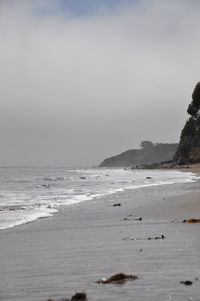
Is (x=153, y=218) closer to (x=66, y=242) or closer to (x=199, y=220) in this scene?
(x=199, y=220)

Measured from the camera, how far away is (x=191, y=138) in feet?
354

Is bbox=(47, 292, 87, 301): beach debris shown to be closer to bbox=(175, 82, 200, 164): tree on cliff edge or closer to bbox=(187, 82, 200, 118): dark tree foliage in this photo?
bbox=(187, 82, 200, 118): dark tree foliage

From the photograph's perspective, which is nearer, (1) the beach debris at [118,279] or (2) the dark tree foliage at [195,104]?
(1) the beach debris at [118,279]

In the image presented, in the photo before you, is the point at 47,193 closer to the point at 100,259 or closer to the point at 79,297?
the point at 100,259

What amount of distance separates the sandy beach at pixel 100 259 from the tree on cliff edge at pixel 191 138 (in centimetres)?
9282

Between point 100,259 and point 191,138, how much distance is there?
10253 centimetres

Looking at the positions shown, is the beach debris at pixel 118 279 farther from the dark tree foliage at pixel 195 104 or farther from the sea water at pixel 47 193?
the dark tree foliage at pixel 195 104

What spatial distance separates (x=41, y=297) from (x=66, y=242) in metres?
4.30

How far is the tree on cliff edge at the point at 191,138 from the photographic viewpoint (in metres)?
104

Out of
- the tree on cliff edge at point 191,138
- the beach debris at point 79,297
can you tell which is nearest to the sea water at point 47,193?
the beach debris at point 79,297

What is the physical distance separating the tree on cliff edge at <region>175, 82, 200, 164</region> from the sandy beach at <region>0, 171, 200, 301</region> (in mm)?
92821

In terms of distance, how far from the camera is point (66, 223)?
1363 cm

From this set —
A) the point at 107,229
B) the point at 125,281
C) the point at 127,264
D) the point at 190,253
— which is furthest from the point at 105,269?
the point at 107,229

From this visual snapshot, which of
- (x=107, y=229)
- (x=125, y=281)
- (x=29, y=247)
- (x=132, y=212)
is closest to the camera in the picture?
(x=125, y=281)
